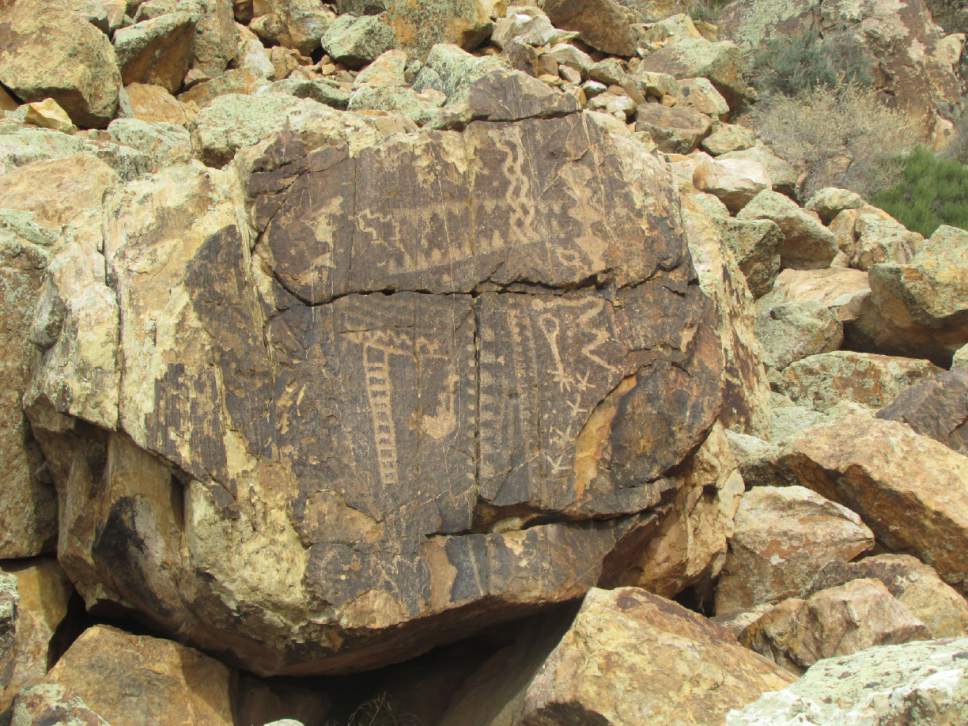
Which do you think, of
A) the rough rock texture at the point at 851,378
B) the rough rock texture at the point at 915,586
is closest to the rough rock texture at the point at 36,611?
the rough rock texture at the point at 915,586

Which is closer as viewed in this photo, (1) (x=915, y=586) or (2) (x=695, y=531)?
(1) (x=915, y=586)

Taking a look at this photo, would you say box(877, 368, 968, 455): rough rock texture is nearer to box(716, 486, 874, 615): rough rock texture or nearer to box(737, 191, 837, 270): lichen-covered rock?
box(716, 486, 874, 615): rough rock texture

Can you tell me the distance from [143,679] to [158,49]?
16.7 feet

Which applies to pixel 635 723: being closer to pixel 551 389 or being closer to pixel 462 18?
pixel 551 389

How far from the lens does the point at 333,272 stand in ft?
12.0

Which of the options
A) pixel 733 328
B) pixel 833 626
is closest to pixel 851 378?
pixel 733 328

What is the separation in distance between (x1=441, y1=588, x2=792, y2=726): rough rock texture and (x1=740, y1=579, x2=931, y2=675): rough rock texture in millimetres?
289

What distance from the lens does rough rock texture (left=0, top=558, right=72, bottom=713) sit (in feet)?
11.8

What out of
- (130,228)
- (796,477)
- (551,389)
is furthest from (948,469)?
(130,228)

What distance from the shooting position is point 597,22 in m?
10.4

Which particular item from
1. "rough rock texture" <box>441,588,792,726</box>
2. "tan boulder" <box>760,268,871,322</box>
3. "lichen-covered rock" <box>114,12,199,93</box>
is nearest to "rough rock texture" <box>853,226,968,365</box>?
"tan boulder" <box>760,268,871,322</box>

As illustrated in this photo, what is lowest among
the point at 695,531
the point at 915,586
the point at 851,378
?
the point at 851,378

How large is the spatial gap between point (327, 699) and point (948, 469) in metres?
2.34

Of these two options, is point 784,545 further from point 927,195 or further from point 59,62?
point 927,195
